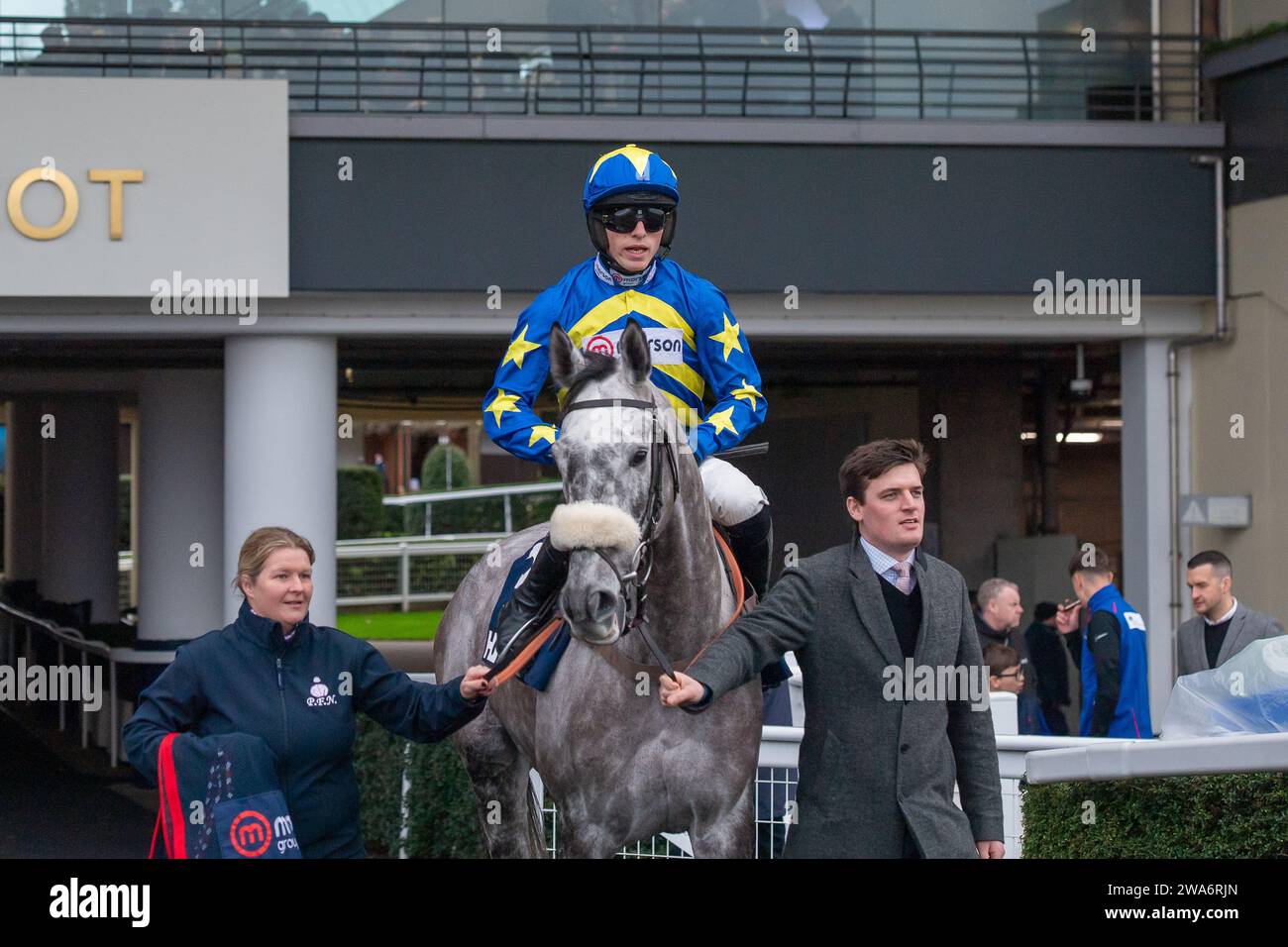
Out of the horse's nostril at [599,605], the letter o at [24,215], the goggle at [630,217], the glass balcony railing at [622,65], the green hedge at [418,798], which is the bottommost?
the green hedge at [418,798]

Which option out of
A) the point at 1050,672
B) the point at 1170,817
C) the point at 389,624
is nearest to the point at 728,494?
the point at 1170,817

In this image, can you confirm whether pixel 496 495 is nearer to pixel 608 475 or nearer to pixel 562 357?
pixel 562 357

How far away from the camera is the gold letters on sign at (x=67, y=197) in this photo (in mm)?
9430

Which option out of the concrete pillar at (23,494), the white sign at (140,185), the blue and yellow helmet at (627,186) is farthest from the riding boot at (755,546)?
the concrete pillar at (23,494)

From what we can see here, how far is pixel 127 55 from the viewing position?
407 inches

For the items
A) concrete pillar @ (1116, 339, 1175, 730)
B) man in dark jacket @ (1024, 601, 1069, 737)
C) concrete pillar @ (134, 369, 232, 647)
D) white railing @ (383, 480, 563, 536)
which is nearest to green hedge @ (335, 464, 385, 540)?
white railing @ (383, 480, 563, 536)

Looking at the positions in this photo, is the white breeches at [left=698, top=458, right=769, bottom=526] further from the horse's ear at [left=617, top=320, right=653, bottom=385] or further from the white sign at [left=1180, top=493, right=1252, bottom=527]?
the white sign at [left=1180, top=493, right=1252, bottom=527]

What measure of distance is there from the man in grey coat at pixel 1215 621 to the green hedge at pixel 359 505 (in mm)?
22511

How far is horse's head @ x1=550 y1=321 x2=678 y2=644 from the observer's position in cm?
314

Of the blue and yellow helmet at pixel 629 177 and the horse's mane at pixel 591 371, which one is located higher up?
the blue and yellow helmet at pixel 629 177

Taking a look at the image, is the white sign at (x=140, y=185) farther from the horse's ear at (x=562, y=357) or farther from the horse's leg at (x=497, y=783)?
the horse's ear at (x=562, y=357)

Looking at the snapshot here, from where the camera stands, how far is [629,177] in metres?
4.00
